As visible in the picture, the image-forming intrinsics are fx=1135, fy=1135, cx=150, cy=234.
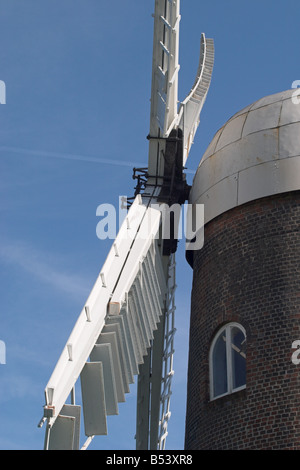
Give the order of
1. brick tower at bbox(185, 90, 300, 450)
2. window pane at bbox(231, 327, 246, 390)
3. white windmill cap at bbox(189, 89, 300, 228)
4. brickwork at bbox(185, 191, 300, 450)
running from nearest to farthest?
brickwork at bbox(185, 191, 300, 450)
brick tower at bbox(185, 90, 300, 450)
window pane at bbox(231, 327, 246, 390)
white windmill cap at bbox(189, 89, 300, 228)

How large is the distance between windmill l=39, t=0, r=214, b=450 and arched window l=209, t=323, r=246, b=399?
141 centimetres

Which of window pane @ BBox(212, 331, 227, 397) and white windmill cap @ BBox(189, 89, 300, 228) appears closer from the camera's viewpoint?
window pane @ BBox(212, 331, 227, 397)

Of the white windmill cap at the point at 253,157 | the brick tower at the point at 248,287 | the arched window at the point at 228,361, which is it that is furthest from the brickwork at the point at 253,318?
the white windmill cap at the point at 253,157

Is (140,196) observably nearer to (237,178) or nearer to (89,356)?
(237,178)

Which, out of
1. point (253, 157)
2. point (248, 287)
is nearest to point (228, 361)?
point (248, 287)

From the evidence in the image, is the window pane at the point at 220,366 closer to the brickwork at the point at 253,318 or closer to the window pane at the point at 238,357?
the brickwork at the point at 253,318

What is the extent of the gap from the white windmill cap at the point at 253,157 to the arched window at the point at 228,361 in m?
2.62

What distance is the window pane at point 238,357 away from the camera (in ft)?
66.5

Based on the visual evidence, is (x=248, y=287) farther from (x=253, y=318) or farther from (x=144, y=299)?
(x=144, y=299)

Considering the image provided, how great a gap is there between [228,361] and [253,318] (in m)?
0.96

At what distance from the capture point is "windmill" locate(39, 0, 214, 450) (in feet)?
57.5

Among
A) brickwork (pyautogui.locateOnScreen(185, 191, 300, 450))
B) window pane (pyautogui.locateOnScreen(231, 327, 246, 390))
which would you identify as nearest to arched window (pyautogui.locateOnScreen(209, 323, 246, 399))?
window pane (pyautogui.locateOnScreen(231, 327, 246, 390))

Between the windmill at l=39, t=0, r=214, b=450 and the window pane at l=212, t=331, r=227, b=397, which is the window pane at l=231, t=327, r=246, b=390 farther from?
the windmill at l=39, t=0, r=214, b=450

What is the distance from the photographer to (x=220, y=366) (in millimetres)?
20922
